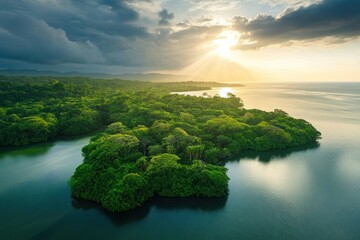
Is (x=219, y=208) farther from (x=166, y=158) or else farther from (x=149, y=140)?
(x=149, y=140)

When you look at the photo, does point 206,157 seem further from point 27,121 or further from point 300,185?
point 27,121

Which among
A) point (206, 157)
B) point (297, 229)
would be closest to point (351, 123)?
point (206, 157)

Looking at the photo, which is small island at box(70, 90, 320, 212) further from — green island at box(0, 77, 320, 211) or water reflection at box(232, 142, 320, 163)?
water reflection at box(232, 142, 320, 163)

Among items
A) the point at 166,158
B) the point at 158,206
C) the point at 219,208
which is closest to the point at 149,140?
the point at 166,158

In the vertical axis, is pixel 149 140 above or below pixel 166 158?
below

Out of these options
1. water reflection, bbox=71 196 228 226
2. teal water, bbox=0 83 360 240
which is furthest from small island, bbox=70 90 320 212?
teal water, bbox=0 83 360 240

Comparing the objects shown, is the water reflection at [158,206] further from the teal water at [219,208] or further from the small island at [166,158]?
the small island at [166,158]

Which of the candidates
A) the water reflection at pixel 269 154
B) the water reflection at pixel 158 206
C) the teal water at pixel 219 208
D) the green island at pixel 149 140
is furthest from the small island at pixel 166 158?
the teal water at pixel 219 208
